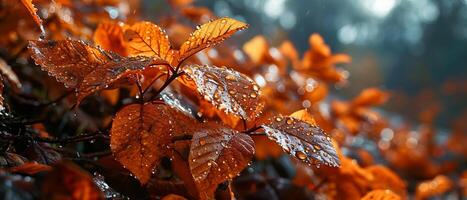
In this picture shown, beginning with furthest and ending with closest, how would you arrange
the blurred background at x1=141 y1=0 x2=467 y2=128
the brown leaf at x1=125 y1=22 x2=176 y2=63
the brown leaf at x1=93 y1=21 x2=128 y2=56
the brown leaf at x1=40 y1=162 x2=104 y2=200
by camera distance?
the blurred background at x1=141 y1=0 x2=467 y2=128, the brown leaf at x1=93 y1=21 x2=128 y2=56, the brown leaf at x1=125 y1=22 x2=176 y2=63, the brown leaf at x1=40 y1=162 x2=104 y2=200

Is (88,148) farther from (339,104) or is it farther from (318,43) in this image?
(339,104)

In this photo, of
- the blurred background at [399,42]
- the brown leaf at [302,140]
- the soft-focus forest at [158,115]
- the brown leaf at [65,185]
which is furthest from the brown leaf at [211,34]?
the blurred background at [399,42]

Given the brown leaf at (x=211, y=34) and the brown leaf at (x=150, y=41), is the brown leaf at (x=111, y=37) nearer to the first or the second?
the brown leaf at (x=150, y=41)

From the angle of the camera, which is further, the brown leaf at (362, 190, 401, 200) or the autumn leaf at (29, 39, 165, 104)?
the brown leaf at (362, 190, 401, 200)

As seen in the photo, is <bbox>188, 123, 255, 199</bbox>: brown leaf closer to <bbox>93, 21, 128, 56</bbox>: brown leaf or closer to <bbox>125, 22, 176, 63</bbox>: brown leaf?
<bbox>125, 22, 176, 63</bbox>: brown leaf

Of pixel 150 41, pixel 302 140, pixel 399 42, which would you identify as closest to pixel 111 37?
pixel 150 41

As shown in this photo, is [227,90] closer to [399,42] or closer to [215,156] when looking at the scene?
[215,156]

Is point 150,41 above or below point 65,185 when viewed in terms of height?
above

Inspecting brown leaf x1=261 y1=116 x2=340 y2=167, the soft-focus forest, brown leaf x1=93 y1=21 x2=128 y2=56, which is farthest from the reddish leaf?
brown leaf x1=93 y1=21 x2=128 y2=56
